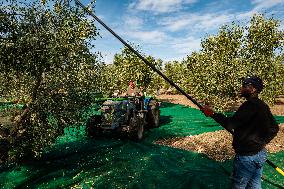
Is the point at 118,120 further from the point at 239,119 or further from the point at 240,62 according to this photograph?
the point at 239,119

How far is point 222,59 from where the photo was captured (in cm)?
1505

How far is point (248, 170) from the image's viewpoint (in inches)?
198

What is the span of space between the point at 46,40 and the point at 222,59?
9933 millimetres

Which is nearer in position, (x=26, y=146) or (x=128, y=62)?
(x=26, y=146)

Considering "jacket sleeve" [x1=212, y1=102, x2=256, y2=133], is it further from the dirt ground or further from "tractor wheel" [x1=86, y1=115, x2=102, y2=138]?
"tractor wheel" [x1=86, y1=115, x2=102, y2=138]

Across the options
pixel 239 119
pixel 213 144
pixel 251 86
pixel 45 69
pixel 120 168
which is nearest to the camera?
pixel 239 119

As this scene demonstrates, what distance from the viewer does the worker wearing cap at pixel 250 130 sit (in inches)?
191

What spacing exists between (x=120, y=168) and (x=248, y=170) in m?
5.84

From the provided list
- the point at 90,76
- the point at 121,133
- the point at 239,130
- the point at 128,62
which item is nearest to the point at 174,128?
the point at 121,133

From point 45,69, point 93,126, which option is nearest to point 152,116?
point 93,126

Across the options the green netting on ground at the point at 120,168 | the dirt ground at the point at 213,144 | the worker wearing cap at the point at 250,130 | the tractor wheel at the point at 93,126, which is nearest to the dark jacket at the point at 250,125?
the worker wearing cap at the point at 250,130

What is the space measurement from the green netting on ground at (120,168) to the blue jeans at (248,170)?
3.38m

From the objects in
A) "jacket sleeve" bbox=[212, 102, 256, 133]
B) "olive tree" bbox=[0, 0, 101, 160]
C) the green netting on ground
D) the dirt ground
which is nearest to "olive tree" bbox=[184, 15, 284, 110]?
the dirt ground

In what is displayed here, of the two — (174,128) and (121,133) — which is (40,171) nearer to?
(121,133)
